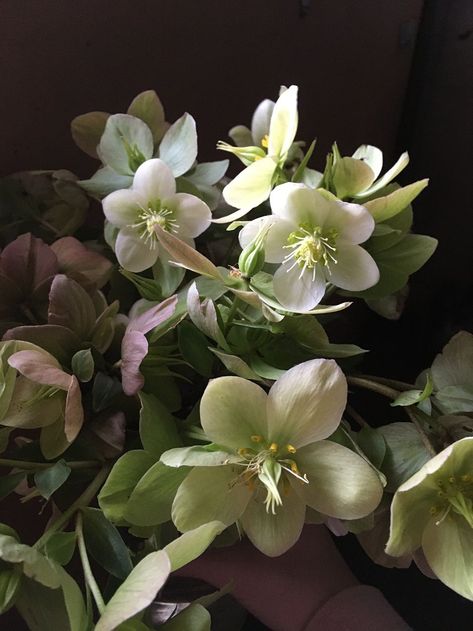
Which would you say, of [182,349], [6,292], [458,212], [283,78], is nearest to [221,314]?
[182,349]

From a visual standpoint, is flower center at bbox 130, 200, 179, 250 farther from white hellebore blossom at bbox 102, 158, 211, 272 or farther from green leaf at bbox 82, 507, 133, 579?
green leaf at bbox 82, 507, 133, 579

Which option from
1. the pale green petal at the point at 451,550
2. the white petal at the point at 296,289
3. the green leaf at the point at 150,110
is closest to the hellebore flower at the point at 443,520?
the pale green petal at the point at 451,550

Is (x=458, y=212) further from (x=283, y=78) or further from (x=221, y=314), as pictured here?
(x=221, y=314)

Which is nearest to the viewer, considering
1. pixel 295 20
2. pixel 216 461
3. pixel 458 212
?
pixel 216 461

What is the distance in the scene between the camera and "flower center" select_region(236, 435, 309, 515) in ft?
1.18

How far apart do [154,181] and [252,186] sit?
71 millimetres

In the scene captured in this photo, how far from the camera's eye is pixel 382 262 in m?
0.44

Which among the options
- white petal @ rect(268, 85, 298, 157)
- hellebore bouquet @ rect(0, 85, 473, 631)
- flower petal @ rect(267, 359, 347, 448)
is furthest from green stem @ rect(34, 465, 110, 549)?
white petal @ rect(268, 85, 298, 157)

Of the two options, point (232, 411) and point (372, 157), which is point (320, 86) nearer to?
point (372, 157)

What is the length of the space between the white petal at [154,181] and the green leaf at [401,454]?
0.68ft

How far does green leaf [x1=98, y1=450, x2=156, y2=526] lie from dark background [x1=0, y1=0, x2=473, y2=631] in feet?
0.80

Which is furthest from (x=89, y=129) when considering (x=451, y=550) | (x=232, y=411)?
(x=451, y=550)

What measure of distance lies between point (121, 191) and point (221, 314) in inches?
4.7

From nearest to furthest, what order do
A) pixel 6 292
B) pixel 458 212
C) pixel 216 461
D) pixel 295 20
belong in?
pixel 216 461 < pixel 6 292 < pixel 295 20 < pixel 458 212
